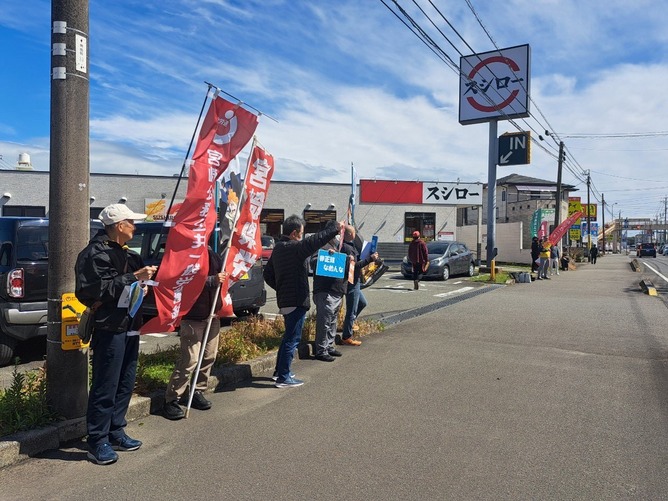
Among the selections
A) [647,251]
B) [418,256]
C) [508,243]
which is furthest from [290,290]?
[647,251]

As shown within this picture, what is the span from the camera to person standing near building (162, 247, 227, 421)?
15.8ft

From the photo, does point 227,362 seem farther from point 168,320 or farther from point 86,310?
point 86,310

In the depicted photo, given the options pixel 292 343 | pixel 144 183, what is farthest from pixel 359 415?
pixel 144 183

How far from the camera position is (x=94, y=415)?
151 inches

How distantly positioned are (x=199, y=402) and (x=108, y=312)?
1.60 metres

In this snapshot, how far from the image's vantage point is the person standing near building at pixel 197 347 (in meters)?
4.83

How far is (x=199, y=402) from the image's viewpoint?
16.5ft

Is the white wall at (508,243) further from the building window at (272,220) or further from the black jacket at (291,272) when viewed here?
the black jacket at (291,272)

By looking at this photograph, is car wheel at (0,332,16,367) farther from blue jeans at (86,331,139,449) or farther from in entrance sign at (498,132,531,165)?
in entrance sign at (498,132,531,165)

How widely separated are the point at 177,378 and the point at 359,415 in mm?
1691

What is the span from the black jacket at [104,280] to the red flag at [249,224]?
140cm

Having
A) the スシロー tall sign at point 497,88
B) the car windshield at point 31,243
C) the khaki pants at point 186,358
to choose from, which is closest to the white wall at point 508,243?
the スシロー tall sign at point 497,88

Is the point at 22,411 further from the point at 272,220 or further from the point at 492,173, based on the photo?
the point at 272,220

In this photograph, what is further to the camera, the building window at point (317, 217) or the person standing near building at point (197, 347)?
the building window at point (317, 217)
